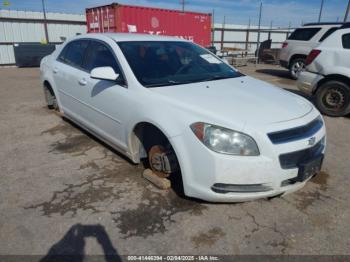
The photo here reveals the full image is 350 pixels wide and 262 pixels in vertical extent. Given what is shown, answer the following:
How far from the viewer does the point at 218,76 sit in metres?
3.62

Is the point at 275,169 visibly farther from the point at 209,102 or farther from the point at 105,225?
the point at 105,225

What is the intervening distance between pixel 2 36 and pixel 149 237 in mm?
16886

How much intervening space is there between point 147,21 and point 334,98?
978cm

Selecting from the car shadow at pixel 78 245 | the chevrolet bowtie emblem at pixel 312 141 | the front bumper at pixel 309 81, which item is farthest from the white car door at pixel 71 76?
the front bumper at pixel 309 81

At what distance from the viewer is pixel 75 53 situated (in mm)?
4480

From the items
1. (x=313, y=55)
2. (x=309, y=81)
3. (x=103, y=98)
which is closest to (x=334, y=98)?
(x=309, y=81)

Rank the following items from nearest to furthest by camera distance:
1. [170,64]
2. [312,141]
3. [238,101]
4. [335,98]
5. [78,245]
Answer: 1. [78,245]
2. [312,141]
3. [238,101]
4. [170,64]
5. [335,98]

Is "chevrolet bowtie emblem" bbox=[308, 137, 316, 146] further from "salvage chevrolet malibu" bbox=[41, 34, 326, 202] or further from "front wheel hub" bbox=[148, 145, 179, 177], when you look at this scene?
"front wheel hub" bbox=[148, 145, 179, 177]

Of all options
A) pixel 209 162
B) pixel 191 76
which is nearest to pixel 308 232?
pixel 209 162

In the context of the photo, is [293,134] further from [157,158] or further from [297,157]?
[157,158]

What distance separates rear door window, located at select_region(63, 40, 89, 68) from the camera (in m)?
4.25

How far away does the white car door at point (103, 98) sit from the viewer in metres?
3.31

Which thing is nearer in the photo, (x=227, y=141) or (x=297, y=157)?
(x=227, y=141)

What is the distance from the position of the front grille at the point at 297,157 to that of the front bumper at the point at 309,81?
3945 mm
